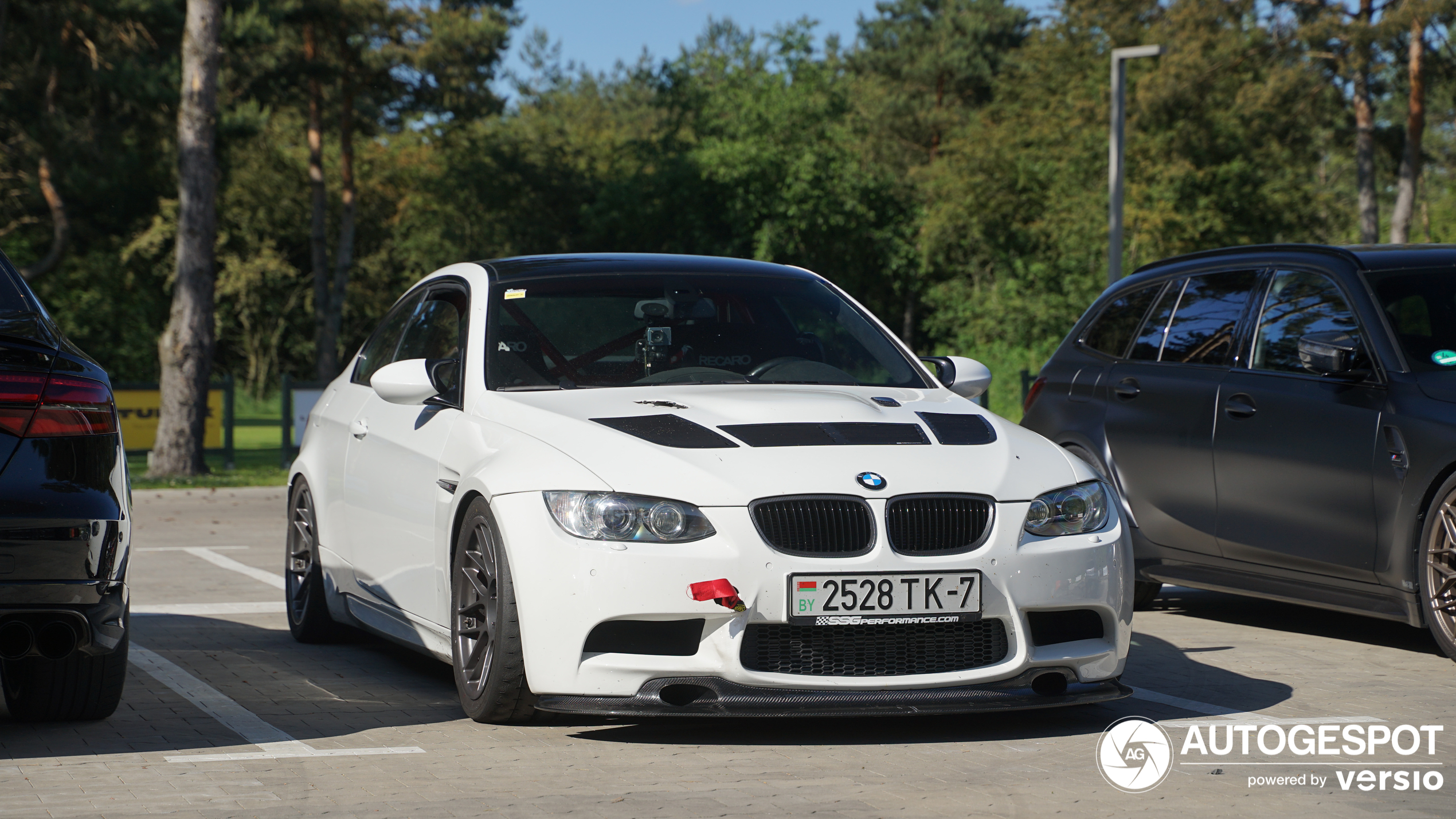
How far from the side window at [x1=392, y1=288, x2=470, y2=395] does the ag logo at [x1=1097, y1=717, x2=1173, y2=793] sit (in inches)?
102

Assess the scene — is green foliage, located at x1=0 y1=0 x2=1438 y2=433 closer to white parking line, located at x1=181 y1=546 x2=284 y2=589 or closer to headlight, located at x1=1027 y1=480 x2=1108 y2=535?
white parking line, located at x1=181 y1=546 x2=284 y2=589

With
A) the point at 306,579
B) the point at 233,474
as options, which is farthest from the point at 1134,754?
the point at 233,474

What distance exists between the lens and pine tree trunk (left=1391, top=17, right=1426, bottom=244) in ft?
126

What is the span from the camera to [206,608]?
916 centimetres

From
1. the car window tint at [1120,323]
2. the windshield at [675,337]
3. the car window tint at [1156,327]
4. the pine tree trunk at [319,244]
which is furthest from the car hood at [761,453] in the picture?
the pine tree trunk at [319,244]

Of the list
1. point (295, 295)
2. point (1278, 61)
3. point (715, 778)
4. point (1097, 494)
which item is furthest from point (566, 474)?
point (295, 295)

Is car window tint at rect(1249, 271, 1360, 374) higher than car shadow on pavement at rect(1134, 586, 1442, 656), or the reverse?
car window tint at rect(1249, 271, 1360, 374)

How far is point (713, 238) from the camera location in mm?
60656

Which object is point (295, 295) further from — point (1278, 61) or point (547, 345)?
point (547, 345)

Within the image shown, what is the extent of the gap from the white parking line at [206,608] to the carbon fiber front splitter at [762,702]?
424 centimetres

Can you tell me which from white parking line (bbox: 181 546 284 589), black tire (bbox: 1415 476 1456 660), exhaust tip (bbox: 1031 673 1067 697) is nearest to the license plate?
exhaust tip (bbox: 1031 673 1067 697)

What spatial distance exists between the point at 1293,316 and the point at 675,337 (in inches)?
119

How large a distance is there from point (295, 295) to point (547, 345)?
5209 cm

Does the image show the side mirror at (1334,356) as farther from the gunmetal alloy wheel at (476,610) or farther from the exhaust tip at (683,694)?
the gunmetal alloy wheel at (476,610)
